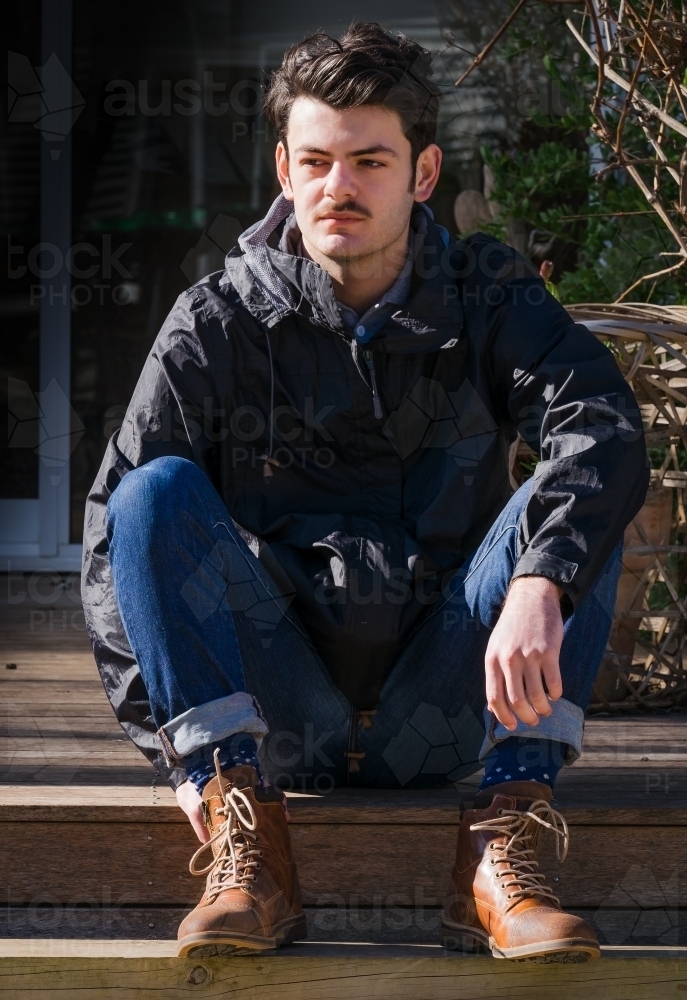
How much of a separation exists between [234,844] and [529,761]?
0.36m

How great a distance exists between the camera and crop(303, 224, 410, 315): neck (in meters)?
1.69

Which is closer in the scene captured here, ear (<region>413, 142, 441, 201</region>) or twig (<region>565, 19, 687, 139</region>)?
ear (<region>413, 142, 441, 201</region>)

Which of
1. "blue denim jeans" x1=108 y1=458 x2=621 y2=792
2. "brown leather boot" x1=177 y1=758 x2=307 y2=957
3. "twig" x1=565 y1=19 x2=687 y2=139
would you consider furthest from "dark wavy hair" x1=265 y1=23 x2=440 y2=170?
"brown leather boot" x1=177 y1=758 x2=307 y2=957

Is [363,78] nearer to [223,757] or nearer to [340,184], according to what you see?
[340,184]

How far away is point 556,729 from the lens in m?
1.40

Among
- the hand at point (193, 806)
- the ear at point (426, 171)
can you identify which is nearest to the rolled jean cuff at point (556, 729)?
the hand at point (193, 806)

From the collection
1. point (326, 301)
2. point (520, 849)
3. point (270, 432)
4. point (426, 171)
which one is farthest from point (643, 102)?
point (520, 849)

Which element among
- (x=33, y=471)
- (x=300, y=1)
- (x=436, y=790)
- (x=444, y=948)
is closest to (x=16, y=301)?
(x=33, y=471)

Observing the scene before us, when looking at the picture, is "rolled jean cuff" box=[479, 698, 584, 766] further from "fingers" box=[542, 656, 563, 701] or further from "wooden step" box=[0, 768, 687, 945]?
"wooden step" box=[0, 768, 687, 945]

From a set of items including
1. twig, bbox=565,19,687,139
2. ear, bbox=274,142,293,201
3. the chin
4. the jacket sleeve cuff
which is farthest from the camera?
twig, bbox=565,19,687,139

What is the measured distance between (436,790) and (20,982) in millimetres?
→ 603

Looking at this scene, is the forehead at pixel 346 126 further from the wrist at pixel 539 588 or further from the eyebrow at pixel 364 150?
the wrist at pixel 539 588

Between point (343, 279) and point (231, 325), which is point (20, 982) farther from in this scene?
point (343, 279)

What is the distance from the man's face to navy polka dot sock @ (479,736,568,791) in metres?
0.71
